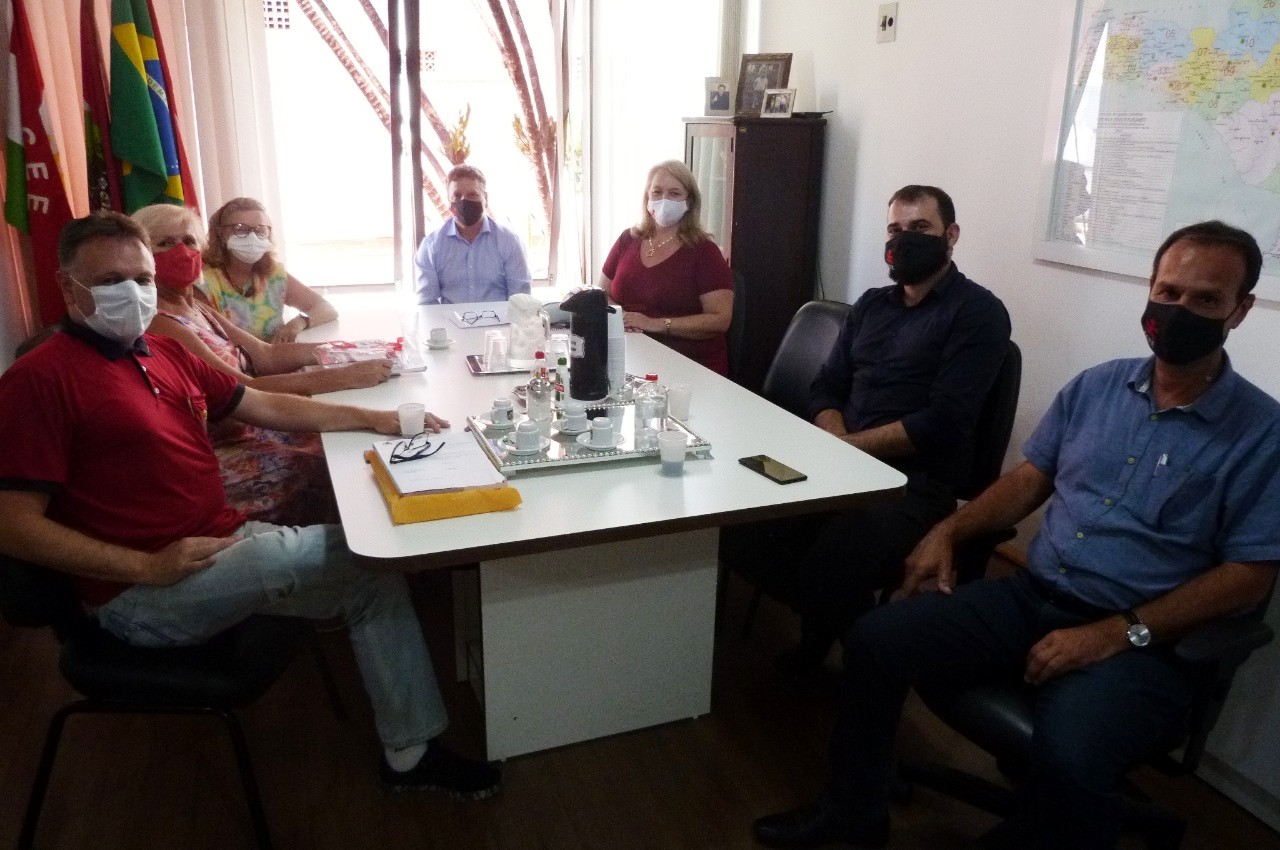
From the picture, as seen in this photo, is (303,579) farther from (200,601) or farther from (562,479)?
(562,479)

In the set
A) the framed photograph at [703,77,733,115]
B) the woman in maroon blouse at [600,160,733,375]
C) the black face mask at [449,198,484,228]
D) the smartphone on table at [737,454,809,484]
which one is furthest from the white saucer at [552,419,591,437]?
the framed photograph at [703,77,733,115]

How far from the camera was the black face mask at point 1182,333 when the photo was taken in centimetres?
157

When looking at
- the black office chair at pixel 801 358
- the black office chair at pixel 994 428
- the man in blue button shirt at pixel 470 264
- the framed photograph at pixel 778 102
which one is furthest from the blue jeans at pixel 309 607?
the framed photograph at pixel 778 102

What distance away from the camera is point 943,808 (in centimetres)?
192

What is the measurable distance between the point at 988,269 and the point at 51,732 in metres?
2.84

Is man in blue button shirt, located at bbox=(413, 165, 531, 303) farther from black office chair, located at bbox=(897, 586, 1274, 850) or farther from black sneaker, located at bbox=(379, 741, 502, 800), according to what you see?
black office chair, located at bbox=(897, 586, 1274, 850)

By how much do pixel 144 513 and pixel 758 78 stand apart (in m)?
3.15

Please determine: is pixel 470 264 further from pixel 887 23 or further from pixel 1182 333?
pixel 1182 333

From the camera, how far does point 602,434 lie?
1841mm

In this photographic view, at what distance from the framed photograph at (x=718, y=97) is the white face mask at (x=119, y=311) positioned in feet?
9.75

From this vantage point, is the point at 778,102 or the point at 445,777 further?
the point at 778,102

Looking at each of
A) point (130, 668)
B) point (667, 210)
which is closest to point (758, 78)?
point (667, 210)

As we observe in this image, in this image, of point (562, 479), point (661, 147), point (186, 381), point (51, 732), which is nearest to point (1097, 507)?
point (562, 479)

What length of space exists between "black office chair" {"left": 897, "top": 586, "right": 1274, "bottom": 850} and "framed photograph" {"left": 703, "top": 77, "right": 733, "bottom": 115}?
3.10 metres
